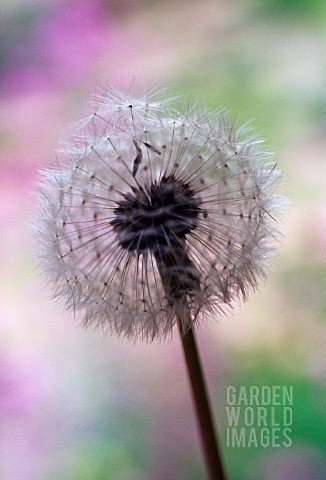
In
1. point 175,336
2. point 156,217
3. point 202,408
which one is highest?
point 156,217

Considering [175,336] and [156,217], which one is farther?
[175,336]

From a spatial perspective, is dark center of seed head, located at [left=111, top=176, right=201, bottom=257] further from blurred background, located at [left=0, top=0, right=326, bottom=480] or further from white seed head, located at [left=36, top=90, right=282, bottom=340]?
blurred background, located at [left=0, top=0, right=326, bottom=480]

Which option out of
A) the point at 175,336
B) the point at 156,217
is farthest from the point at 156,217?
the point at 175,336

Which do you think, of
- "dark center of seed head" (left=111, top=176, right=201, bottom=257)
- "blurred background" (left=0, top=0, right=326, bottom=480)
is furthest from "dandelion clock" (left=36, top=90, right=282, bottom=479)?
"blurred background" (left=0, top=0, right=326, bottom=480)

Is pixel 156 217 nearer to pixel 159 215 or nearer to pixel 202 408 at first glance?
pixel 159 215

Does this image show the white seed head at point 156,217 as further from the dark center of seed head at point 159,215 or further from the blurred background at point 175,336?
the blurred background at point 175,336

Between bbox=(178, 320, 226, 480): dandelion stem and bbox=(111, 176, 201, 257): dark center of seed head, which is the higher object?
bbox=(111, 176, 201, 257): dark center of seed head

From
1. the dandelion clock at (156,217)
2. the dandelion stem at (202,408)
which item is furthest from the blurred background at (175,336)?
the dandelion clock at (156,217)
